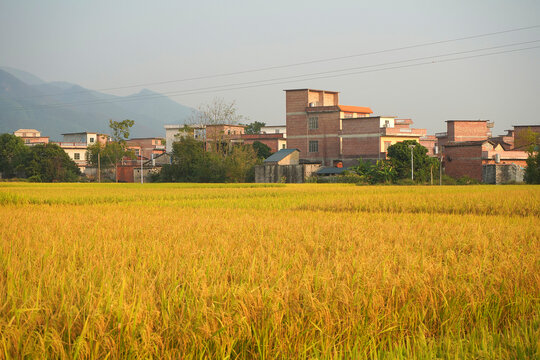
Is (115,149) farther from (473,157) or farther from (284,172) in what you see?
(473,157)

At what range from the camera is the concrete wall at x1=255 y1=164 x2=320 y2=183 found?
44094mm

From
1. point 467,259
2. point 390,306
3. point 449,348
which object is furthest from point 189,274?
point 467,259

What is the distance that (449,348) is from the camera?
260 centimetres

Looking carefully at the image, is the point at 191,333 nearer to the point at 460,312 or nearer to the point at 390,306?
the point at 390,306

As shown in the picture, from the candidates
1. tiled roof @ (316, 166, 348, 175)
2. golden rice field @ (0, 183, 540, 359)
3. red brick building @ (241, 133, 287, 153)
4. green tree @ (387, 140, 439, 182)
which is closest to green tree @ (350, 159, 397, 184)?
green tree @ (387, 140, 439, 182)

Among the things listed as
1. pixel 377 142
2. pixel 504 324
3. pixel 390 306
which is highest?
pixel 377 142

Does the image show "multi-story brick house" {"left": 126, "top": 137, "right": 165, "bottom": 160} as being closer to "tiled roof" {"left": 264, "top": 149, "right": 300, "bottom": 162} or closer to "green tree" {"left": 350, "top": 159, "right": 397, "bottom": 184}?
"tiled roof" {"left": 264, "top": 149, "right": 300, "bottom": 162}

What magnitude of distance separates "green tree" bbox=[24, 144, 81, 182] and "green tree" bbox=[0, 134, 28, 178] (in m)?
1.79

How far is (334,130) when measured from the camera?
5475 centimetres

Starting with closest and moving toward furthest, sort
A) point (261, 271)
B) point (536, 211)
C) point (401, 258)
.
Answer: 1. point (261, 271)
2. point (401, 258)
3. point (536, 211)

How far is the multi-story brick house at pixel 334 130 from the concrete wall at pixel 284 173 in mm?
8299

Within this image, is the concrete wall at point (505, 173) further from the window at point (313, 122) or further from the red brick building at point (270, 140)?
the red brick building at point (270, 140)

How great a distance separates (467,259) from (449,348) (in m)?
2.19

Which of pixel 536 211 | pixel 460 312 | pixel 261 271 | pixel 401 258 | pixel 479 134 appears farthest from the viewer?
pixel 479 134
